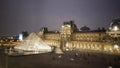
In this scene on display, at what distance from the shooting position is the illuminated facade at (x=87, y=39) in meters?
89.8

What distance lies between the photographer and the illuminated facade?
8975cm

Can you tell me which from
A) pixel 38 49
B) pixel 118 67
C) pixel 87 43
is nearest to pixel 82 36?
pixel 87 43

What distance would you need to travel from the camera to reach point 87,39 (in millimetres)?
113750

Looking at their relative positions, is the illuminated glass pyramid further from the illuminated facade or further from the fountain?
the illuminated facade

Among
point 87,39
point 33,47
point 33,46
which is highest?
point 87,39

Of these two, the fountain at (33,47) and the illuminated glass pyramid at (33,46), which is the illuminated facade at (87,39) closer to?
the illuminated glass pyramid at (33,46)

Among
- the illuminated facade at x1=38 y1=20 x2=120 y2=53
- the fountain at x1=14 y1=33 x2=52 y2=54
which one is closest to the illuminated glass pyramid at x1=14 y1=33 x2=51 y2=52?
the fountain at x1=14 y1=33 x2=52 y2=54

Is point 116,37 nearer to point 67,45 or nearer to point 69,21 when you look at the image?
point 67,45

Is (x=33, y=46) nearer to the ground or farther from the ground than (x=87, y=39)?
nearer to the ground

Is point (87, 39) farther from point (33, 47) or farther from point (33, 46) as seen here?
point (33, 47)

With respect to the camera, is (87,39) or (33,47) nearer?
(33,47)

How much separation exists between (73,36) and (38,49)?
55674 millimetres

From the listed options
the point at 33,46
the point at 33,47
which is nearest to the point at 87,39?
the point at 33,46

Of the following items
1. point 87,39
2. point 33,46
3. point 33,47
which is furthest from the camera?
point 87,39
